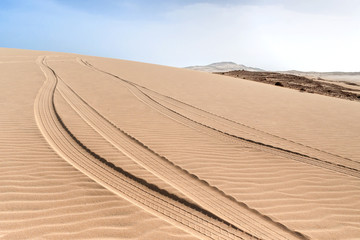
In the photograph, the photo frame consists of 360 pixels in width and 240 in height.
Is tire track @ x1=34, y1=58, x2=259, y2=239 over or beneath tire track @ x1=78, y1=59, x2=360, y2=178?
Answer: beneath

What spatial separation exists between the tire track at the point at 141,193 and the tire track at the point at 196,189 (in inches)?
6.1

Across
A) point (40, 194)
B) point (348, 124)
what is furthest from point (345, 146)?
point (40, 194)

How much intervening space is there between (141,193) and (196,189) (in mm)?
833

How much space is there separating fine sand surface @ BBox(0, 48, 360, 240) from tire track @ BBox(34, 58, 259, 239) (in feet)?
0.05

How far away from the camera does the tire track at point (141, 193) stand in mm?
2607

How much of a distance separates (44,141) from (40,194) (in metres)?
1.77

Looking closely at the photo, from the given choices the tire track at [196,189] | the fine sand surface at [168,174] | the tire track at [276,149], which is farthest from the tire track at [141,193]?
the tire track at [276,149]

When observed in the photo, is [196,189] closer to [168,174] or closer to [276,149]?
[168,174]

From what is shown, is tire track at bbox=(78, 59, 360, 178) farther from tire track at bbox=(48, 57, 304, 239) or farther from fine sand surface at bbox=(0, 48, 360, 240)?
tire track at bbox=(48, 57, 304, 239)

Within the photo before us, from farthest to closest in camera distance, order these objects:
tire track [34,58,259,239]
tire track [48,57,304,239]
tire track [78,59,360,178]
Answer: tire track [78,59,360,178] → tire track [48,57,304,239] → tire track [34,58,259,239]

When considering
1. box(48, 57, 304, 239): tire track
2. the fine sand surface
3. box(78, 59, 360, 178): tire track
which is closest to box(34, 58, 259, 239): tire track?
the fine sand surface

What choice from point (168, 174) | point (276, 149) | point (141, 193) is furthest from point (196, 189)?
point (276, 149)

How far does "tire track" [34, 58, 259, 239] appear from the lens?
2.61 metres

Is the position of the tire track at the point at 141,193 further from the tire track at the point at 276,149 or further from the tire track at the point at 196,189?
the tire track at the point at 276,149
